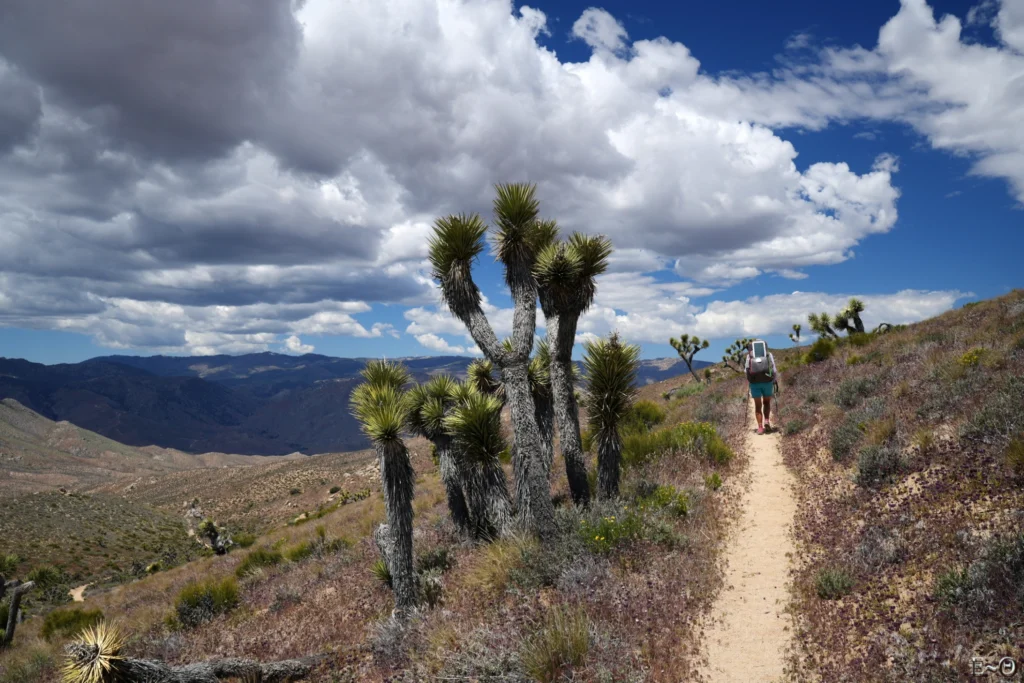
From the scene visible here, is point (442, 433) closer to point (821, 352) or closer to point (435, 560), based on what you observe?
point (435, 560)

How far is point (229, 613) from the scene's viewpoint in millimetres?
13305

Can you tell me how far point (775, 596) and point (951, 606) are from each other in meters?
2.36

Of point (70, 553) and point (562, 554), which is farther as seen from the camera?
point (70, 553)

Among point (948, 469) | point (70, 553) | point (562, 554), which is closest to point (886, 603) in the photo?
point (948, 469)

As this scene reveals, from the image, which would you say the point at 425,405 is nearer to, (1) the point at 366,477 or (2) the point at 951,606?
(2) the point at 951,606

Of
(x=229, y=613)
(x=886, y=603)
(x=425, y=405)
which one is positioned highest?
(x=425, y=405)

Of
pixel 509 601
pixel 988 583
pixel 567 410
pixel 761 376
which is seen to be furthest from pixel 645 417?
pixel 988 583

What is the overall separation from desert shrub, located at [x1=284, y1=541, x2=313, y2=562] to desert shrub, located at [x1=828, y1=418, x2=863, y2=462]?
53.3 ft

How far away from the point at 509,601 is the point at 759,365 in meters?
10.8

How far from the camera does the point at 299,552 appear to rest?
17500 millimetres

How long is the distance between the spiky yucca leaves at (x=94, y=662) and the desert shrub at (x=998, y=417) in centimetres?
1286

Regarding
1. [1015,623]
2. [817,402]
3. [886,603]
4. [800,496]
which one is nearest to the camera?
[1015,623]

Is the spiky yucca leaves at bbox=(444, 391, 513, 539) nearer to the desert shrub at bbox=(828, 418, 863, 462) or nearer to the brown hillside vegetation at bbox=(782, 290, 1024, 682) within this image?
the brown hillside vegetation at bbox=(782, 290, 1024, 682)

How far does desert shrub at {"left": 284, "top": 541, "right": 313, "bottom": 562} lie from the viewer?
17.3 m
